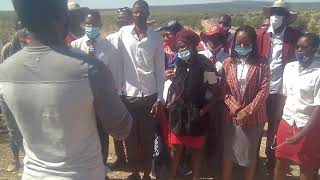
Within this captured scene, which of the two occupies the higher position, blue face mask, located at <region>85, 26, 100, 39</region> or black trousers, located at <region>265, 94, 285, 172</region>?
blue face mask, located at <region>85, 26, 100, 39</region>

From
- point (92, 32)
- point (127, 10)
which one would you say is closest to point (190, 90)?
point (92, 32)

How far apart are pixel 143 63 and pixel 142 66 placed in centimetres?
3

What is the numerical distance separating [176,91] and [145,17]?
899 millimetres

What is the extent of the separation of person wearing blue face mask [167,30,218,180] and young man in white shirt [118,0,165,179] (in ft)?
0.85

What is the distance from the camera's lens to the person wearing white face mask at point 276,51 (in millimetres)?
5508

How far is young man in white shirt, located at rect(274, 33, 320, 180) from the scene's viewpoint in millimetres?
4445

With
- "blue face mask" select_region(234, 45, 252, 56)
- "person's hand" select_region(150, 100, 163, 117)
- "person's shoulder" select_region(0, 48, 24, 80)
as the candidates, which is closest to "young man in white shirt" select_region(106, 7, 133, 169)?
"person's hand" select_region(150, 100, 163, 117)

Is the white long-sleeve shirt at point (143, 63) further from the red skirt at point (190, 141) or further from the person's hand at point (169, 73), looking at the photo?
the red skirt at point (190, 141)

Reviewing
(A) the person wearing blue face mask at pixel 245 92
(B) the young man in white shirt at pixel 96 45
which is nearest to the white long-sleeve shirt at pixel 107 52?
(B) the young man in white shirt at pixel 96 45

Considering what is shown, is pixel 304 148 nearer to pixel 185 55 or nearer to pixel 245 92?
pixel 245 92

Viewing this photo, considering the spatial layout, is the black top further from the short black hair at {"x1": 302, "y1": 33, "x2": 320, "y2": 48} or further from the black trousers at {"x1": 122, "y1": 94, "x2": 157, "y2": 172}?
the short black hair at {"x1": 302, "y1": 33, "x2": 320, "y2": 48}

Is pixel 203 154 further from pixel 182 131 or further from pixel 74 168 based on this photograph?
pixel 74 168

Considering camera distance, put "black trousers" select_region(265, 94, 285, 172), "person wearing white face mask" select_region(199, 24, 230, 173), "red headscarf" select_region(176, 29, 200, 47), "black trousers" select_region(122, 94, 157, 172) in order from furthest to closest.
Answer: "black trousers" select_region(265, 94, 285, 172) < "person wearing white face mask" select_region(199, 24, 230, 173) < "black trousers" select_region(122, 94, 157, 172) < "red headscarf" select_region(176, 29, 200, 47)

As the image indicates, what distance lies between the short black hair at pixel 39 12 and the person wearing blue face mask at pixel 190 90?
2888mm
